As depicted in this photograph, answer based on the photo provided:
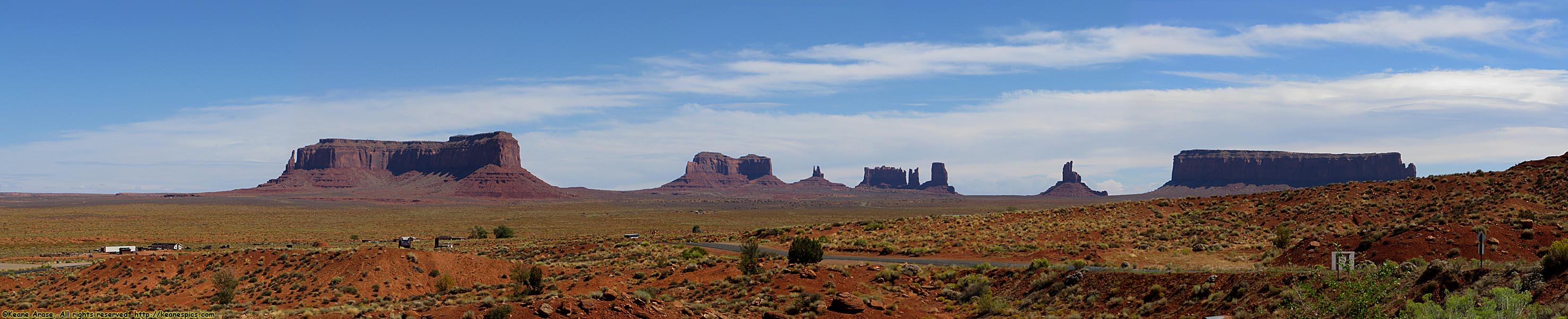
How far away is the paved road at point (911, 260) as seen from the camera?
29.3 meters

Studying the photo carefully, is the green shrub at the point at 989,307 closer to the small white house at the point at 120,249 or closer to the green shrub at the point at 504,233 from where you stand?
the small white house at the point at 120,249

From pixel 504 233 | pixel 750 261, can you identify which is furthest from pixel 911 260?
pixel 504 233

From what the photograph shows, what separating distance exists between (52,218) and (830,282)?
129 meters

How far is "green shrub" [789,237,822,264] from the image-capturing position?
35219 millimetres

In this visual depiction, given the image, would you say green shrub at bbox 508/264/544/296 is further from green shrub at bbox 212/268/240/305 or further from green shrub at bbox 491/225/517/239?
green shrub at bbox 491/225/517/239

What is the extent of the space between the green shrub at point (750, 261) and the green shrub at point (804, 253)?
55.5 inches

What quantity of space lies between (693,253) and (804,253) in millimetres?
12799

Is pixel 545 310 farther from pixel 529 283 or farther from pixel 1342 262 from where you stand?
pixel 1342 262

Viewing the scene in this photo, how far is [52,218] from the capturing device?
11900cm

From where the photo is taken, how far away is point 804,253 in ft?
116

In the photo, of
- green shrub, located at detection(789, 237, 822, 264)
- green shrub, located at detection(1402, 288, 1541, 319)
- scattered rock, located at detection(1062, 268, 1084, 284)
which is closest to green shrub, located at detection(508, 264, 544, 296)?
green shrub, located at detection(789, 237, 822, 264)

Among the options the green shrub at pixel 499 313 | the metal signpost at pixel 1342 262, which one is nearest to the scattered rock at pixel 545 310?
the green shrub at pixel 499 313

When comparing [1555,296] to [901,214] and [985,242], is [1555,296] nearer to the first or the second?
[985,242]

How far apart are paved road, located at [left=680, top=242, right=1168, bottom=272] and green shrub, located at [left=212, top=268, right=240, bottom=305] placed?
21448 millimetres
